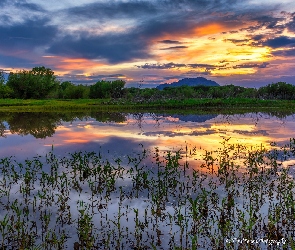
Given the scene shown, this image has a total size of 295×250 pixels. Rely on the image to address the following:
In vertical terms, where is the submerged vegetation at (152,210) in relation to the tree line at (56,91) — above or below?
below

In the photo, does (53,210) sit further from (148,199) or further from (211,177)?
(211,177)

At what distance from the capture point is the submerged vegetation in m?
7.20

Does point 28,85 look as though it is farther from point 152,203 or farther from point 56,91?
point 152,203

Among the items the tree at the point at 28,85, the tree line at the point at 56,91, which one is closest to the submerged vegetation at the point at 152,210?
the tree line at the point at 56,91

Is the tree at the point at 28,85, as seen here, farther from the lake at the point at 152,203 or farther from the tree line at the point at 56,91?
the lake at the point at 152,203

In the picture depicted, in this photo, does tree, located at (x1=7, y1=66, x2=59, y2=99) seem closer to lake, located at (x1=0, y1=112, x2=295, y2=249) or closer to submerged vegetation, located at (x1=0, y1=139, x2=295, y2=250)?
lake, located at (x1=0, y1=112, x2=295, y2=249)

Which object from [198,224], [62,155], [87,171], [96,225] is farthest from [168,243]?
[62,155]

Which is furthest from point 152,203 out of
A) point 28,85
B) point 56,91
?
point 56,91

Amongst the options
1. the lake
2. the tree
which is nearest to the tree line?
the tree

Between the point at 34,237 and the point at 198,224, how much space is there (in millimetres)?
3924

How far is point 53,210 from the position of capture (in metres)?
9.34

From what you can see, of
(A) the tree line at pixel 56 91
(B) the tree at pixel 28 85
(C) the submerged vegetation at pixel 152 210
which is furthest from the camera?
(B) the tree at pixel 28 85

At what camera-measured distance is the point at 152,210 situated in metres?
8.60

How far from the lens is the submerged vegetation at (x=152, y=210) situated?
7.20m
